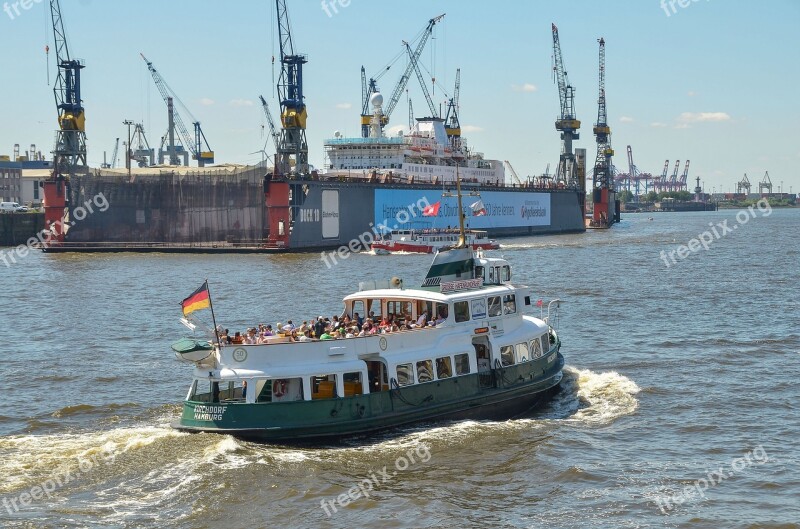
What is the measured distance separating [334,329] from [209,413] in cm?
440

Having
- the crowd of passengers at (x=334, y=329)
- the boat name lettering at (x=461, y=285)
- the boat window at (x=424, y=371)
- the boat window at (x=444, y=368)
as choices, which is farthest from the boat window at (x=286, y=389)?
the boat name lettering at (x=461, y=285)

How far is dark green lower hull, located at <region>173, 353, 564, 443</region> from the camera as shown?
2344 cm

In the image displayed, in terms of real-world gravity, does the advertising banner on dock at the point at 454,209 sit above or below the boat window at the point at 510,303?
above

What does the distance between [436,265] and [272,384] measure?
703 cm

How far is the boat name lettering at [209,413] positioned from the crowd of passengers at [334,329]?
1.63 metres

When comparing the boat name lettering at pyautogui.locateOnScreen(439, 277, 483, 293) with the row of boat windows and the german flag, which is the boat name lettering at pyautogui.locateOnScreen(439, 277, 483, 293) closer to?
the row of boat windows

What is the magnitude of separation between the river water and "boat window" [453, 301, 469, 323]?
306cm

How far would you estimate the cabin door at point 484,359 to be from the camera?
89.5ft

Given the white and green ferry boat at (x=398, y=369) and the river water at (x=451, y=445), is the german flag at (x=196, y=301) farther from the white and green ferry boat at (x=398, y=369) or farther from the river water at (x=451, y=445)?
the river water at (x=451, y=445)

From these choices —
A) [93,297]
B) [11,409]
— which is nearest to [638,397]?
[11,409]

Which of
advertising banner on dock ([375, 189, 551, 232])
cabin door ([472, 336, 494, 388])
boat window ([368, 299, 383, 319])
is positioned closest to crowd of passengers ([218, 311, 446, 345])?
boat window ([368, 299, 383, 319])

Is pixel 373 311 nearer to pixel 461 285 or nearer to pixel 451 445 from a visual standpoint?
pixel 461 285

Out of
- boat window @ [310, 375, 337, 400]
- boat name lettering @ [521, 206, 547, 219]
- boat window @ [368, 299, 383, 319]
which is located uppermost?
boat name lettering @ [521, 206, 547, 219]

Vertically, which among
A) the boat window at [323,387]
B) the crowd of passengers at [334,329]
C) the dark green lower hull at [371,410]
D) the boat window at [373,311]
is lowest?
the dark green lower hull at [371,410]
